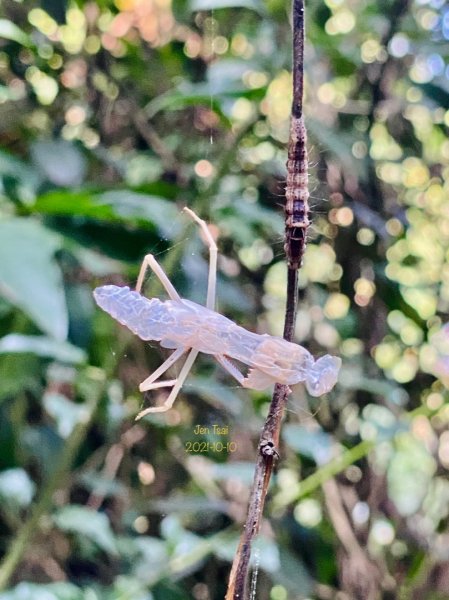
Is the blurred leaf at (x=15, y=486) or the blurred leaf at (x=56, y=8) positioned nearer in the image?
the blurred leaf at (x=15, y=486)

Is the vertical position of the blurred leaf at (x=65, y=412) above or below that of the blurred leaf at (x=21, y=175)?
below

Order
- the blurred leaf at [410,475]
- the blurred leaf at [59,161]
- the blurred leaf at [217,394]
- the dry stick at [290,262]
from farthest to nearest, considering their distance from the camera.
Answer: the blurred leaf at [410,475] < the blurred leaf at [59,161] < the blurred leaf at [217,394] < the dry stick at [290,262]

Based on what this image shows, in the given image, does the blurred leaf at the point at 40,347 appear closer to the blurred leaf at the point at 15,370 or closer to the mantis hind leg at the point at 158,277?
the blurred leaf at the point at 15,370

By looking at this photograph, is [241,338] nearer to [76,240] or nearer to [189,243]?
[189,243]

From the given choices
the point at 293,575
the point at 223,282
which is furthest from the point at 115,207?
the point at 293,575


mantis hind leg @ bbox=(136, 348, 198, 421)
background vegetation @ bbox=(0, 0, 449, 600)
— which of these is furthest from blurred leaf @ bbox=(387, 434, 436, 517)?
mantis hind leg @ bbox=(136, 348, 198, 421)

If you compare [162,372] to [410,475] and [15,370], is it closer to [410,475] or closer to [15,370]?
[15,370]

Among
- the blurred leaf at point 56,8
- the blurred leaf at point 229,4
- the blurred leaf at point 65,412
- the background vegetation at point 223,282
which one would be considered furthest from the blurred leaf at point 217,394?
the blurred leaf at point 56,8
